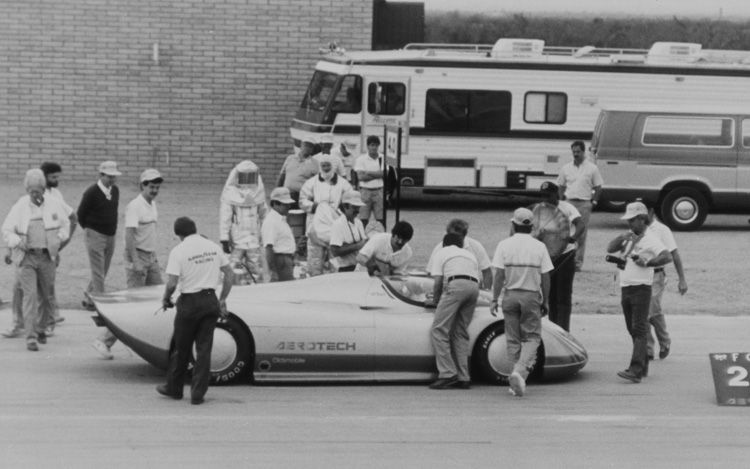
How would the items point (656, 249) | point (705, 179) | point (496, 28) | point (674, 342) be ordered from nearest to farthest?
point (656, 249) < point (674, 342) < point (705, 179) < point (496, 28)

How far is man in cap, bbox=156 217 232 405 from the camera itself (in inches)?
451

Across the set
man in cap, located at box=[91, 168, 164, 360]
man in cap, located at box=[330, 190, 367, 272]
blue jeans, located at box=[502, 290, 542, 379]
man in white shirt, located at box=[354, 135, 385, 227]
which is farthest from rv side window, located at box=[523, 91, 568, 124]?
blue jeans, located at box=[502, 290, 542, 379]

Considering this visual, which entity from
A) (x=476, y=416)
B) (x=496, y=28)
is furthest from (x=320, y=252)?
(x=496, y=28)

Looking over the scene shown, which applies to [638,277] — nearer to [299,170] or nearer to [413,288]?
[413,288]

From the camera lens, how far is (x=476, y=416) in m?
11.2

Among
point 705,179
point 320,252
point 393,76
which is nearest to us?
point 320,252

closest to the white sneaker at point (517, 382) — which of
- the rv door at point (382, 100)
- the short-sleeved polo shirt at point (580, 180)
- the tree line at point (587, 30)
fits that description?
Result: the short-sleeved polo shirt at point (580, 180)

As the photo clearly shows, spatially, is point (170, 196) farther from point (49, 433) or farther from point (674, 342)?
point (49, 433)

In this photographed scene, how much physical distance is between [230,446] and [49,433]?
134cm

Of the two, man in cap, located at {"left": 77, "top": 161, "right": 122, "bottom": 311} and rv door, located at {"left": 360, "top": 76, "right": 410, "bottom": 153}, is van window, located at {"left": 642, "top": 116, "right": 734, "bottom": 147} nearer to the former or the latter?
rv door, located at {"left": 360, "top": 76, "right": 410, "bottom": 153}

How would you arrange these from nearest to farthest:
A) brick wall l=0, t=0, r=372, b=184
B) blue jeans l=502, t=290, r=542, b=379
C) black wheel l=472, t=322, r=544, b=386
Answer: blue jeans l=502, t=290, r=542, b=379
black wheel l=472, t=322, r=544, b=386
brick wall l=0, t=0, r=372, b=184

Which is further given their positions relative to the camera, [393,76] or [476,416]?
[393,76]

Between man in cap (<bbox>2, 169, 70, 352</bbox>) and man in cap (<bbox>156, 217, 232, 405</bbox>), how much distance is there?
2.51 meters

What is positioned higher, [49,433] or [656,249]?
[656,249]
